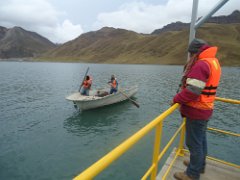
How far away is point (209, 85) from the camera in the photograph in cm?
355

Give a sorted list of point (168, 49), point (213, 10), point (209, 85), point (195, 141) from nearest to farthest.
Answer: point (209, 85), point (195, 141), point (213, 10), point (168, 49)

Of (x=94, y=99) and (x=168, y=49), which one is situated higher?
(x=168, y=49)

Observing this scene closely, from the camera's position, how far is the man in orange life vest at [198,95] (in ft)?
11.0

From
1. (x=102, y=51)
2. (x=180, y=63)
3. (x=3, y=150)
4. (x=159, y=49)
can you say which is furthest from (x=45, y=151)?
(x=102, y=51)

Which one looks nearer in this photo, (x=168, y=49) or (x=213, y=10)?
(x=213, y=10)

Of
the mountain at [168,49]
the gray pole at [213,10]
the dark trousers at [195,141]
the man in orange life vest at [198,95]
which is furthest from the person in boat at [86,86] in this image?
the mountain at [168,49]

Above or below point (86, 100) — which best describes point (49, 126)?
below

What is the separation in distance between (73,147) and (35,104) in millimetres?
12413

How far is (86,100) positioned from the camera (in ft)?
57.4

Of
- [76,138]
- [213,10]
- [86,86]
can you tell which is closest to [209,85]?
[213,10]

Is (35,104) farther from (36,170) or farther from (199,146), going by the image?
(199,146)

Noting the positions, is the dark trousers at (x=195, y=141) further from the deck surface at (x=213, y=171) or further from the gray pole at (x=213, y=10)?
the gray pole at (x=213, y=10)

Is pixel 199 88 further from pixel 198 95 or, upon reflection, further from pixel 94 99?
pixel 94 99

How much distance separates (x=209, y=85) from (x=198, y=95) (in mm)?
319
